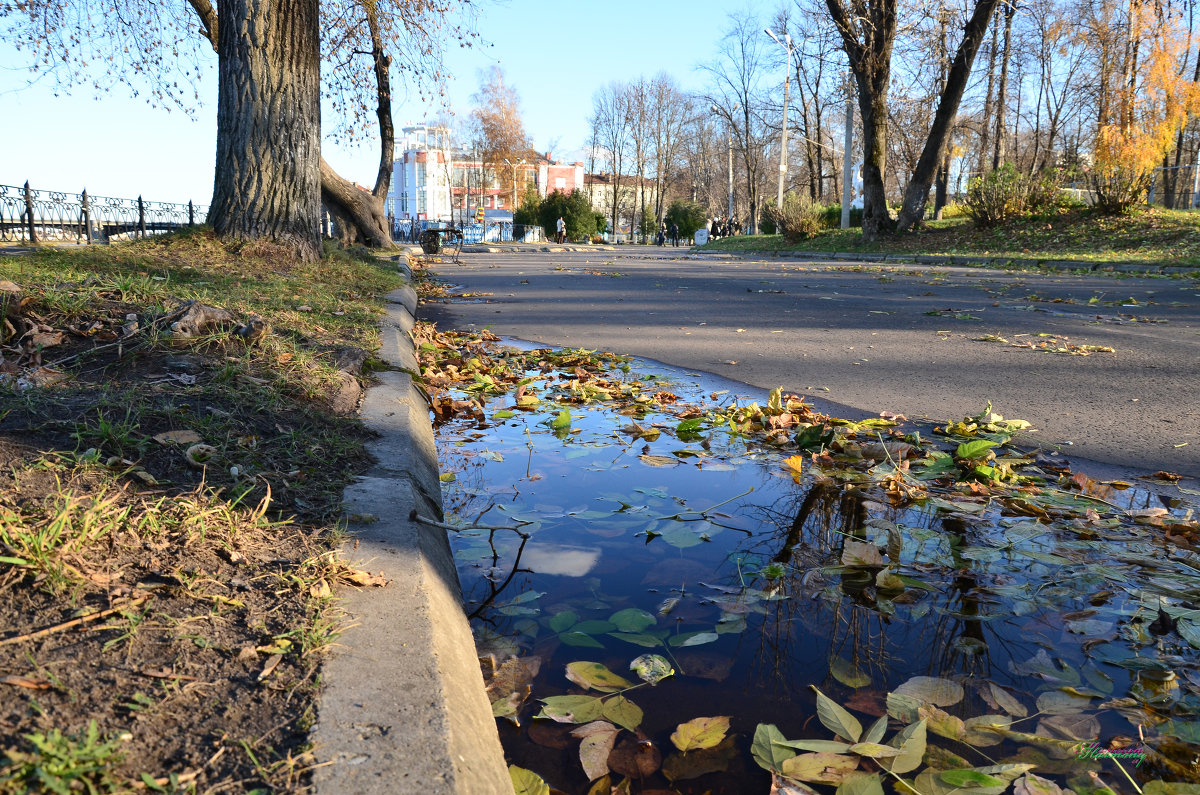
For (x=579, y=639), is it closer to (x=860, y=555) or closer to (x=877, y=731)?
(x=877, y=731)

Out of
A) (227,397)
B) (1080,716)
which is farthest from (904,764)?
(227,397)

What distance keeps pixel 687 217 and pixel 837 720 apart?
59.4 metres

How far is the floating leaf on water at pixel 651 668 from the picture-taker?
5.64 feet

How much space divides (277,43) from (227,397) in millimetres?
4977

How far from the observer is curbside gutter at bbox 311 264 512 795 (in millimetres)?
1043

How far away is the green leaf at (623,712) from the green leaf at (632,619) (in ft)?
0.98

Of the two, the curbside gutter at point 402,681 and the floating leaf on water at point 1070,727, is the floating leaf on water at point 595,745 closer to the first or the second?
the curbside gutter at point 402,681

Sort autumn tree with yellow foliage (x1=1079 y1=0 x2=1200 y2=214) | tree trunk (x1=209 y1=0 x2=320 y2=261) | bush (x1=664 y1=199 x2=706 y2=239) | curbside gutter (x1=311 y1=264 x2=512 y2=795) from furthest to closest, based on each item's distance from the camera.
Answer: bush (x1=664 y1=199 x2=706 y2=239) → autumn tree with yellow foliage (x1=1079 y1=0 x2=1200 y2=214) → tree trunk (x1=209 y1=0 x2=320 y2=261) → curbside gutter (x1=311 y1=264 x2=512 y2=795)

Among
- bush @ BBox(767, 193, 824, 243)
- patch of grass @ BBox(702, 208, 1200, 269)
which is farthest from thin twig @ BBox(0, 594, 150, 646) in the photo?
bush @ BBox(767, 193, 824, 243)

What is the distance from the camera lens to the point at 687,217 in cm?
5897

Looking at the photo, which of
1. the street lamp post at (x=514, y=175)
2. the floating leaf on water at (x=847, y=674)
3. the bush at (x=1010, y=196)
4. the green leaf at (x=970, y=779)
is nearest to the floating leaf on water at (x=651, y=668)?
the floating leaf on water at (x=847, y=674)

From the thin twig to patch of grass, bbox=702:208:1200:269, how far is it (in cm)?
1566

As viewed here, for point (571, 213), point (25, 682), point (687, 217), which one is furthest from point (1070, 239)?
point (687, 217)

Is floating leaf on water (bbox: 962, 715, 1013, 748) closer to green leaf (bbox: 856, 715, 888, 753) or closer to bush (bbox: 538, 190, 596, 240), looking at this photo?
green leaf (bbox: 856, 715, 888, 753)
